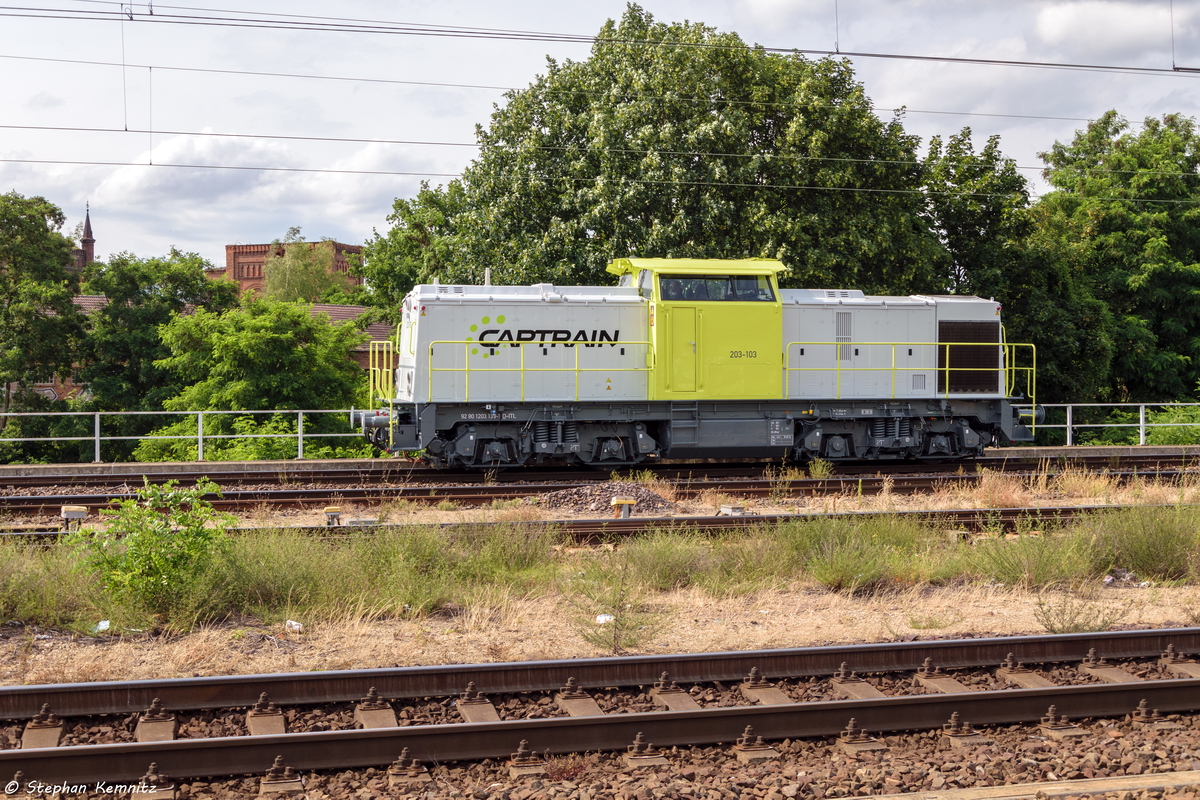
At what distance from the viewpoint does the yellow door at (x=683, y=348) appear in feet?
50.1

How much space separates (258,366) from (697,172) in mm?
12219

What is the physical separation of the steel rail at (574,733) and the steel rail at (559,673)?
66 cm

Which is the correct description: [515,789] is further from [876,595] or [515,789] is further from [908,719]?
[876,595]

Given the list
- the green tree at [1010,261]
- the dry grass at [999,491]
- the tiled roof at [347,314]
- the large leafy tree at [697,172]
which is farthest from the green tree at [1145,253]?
the tiled roof at [347,314]

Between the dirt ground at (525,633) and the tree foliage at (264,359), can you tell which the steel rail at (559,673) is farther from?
the tree foliage at (264,359)

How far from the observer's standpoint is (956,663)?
6.09 metres

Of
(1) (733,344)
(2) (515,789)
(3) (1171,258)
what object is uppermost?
(3) (1171,258)

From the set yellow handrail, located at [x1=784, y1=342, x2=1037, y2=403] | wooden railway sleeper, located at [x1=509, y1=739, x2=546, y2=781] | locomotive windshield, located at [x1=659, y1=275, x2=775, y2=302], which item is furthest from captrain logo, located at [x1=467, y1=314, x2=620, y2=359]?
wooden railway sleeper, located at [x1=509, y1=739, x2=546, y2=781]

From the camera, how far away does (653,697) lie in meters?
5.48

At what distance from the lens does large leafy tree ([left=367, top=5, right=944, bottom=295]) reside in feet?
69.8

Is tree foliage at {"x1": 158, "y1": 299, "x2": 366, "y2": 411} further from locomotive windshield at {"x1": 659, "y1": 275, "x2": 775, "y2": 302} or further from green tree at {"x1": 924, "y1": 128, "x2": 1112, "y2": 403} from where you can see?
green tree at {"x1": 924, "y1": 128, "x2": 1112, "y2": 403}

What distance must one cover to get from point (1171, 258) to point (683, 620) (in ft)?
102

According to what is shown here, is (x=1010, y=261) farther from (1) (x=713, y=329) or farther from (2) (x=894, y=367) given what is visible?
(1) (x=713, y=329)

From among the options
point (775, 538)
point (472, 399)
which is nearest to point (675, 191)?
point (472, 399)
